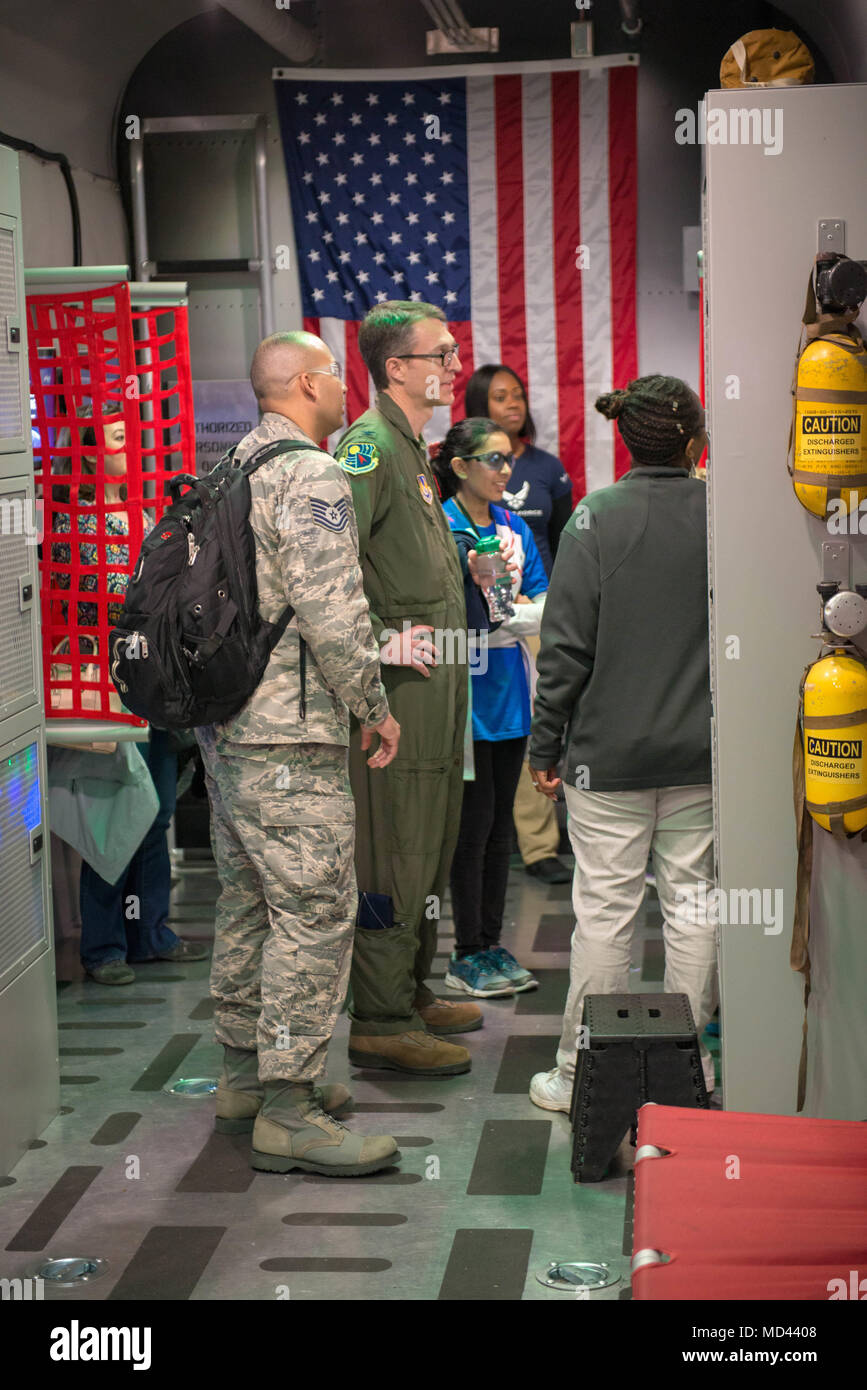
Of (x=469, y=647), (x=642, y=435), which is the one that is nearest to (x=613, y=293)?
(x=469, y=647)

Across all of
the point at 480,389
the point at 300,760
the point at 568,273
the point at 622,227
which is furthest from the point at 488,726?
the point at 622,227

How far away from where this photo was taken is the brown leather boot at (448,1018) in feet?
14.1

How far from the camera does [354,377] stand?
673 centimetres

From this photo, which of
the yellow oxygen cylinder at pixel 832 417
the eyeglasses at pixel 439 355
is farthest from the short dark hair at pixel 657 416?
the eyeglasses at pixel 439 355

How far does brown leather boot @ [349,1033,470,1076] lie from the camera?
397cm

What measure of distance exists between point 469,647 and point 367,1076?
1275 mm

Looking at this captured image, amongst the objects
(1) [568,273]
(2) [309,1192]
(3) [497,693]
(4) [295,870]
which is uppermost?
(1) [568,273]

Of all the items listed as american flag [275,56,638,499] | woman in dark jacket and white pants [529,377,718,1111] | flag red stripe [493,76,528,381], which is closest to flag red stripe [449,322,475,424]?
american flag [275,56,638,499]

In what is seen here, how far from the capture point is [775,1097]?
3.29 m

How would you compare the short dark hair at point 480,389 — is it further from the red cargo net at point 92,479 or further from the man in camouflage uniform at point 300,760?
the man in camouflage uniform at point 300,760

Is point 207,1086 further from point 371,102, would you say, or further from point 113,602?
point 371,102

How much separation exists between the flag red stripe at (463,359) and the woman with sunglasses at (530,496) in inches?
13.6

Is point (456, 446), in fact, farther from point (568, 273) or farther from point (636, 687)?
point (568, 273)

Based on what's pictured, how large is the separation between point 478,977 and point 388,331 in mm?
1929
